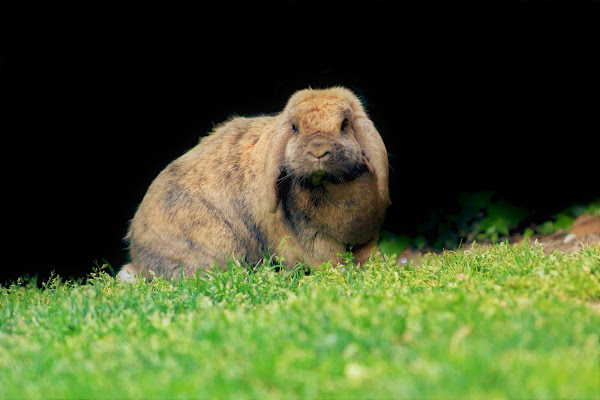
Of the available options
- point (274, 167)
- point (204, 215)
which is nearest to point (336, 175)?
point (274, 167)

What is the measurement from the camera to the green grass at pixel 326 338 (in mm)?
2600

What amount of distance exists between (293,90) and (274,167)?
2.94m

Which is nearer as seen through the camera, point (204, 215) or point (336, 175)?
point (336, 175)

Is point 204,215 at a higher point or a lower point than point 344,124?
lower

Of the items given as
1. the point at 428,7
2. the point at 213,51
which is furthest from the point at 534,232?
the point at 213,51

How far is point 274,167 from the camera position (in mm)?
5438

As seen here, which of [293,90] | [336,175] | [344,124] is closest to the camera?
[336,175]

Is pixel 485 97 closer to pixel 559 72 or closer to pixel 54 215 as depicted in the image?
pixel 559 72

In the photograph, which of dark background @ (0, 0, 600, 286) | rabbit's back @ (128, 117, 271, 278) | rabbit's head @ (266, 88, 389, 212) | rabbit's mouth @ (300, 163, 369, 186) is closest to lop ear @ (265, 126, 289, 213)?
rabbit's head @ (266, 88, 389, 212)

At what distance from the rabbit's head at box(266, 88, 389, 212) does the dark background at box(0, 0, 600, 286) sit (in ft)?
7.59

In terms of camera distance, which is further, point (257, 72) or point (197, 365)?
point (257, 72)

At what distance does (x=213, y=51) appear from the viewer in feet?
26.8

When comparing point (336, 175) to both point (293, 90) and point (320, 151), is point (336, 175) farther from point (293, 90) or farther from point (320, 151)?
point (293, 90)

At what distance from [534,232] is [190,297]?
4.80 metres
